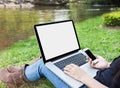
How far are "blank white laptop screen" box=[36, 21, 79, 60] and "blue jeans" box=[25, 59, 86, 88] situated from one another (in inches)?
5.3

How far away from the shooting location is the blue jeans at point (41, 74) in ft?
9.00

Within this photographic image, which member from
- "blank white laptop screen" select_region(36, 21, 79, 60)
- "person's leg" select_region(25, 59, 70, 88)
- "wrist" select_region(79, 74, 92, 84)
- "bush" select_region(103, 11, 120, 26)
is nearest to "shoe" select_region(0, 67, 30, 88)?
"person's leg" select_region(25, 59, 70, 88)

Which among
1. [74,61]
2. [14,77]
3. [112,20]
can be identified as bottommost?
[112,20]

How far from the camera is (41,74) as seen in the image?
118 inches

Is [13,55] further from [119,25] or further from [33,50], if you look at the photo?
[119,25]

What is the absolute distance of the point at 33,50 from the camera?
20.5 ft

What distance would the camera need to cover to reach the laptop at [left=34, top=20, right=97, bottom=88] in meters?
2.73

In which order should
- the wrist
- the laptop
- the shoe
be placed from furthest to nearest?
the shoe → the laptop → the wrist

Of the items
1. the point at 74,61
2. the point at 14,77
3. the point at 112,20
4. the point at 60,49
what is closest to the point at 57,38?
the point at 60,49

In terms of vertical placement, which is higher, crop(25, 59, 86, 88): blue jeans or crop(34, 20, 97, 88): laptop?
crop(34, 20, 97, 88): laptop

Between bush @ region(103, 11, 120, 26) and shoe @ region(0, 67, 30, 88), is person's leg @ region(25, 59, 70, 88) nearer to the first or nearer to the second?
shoe @ region(0, 67, 30, 88)

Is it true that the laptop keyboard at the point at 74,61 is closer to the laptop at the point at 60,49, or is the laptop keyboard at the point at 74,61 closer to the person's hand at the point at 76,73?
the laptop at the point at 60,49

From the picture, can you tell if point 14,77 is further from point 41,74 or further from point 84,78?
point 84,78

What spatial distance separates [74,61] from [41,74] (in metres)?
0.31
